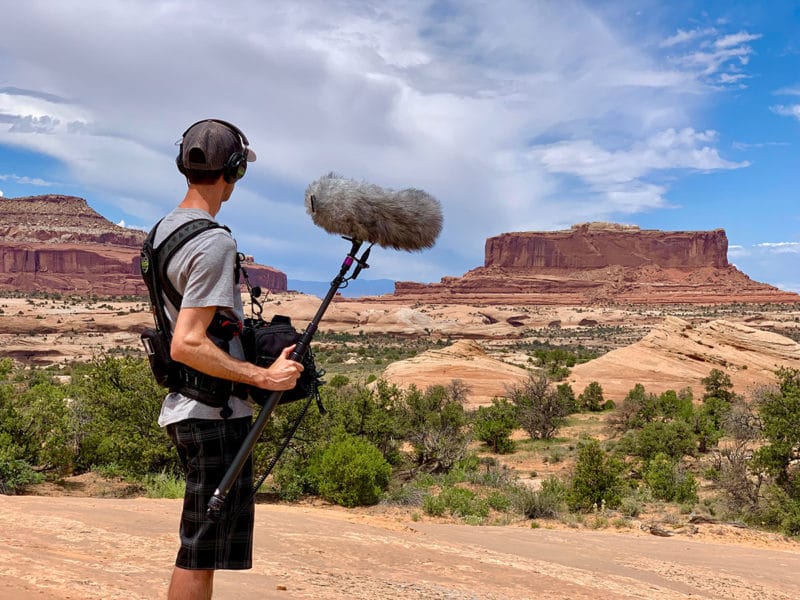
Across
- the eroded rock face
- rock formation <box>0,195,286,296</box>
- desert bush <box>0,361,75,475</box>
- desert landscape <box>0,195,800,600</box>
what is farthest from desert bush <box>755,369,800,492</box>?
the eroded rock face

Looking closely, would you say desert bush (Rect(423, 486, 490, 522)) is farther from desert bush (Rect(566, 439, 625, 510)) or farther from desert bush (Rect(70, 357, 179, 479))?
desert bush (Rect(70, 357, 179, 479))

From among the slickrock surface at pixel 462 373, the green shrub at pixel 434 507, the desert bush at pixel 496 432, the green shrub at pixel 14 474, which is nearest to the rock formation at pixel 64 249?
the slickrock surface at pixel 462 373

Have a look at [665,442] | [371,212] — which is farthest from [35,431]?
[665,442]

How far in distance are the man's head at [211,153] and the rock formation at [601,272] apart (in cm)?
10539

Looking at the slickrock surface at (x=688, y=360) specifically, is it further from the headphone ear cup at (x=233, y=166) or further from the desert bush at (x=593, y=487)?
the headphone ear cup at (x=233, y=166)

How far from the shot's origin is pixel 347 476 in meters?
11.7

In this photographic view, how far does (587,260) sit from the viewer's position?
5374 inches

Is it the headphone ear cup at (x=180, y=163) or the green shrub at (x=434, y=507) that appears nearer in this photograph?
the headphone ear cup at (x=180, y=163)

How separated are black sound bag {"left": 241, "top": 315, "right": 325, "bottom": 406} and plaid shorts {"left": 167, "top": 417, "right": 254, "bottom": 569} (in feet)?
0.62

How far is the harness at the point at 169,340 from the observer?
224 cm

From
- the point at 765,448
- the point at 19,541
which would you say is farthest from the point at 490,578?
the point at 765,448

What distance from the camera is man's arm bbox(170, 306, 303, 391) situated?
6.93 ft

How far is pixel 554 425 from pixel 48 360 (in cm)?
3506

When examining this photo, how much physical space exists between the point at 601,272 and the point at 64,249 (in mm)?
103787
